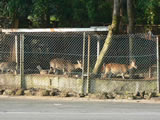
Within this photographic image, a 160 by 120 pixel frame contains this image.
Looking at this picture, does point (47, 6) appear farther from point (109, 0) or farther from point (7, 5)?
point (109, 0)

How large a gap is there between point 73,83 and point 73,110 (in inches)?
143

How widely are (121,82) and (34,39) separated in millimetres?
5645

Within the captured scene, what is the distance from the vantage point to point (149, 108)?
468 inches

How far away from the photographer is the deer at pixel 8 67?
16.2 metres

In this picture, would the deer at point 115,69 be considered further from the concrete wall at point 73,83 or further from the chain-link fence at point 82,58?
the concrete wall at point 73,83

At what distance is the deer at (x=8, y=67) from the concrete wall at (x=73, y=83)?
0.66 meters

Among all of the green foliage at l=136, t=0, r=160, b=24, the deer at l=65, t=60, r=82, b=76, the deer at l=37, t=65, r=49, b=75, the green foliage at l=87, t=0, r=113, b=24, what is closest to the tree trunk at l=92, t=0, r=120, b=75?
the deer at l=65, t=60, r=82, b=76

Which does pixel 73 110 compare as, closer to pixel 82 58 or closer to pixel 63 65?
pixel 63 65

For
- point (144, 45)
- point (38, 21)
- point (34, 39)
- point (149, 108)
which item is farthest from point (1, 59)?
point (149, 108)

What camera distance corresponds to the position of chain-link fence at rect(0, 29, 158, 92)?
1521 centimetres

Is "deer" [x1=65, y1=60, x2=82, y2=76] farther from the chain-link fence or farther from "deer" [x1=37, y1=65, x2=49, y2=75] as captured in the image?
"deer" [x1=37, y1=65, x2=49, y2=75]

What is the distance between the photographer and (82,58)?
17.5 m

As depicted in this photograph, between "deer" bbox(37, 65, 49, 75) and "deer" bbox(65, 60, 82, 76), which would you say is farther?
"deer" bbox(65, 60, 82, 76)

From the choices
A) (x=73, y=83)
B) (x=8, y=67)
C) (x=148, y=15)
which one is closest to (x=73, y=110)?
(x=73, y=83)
